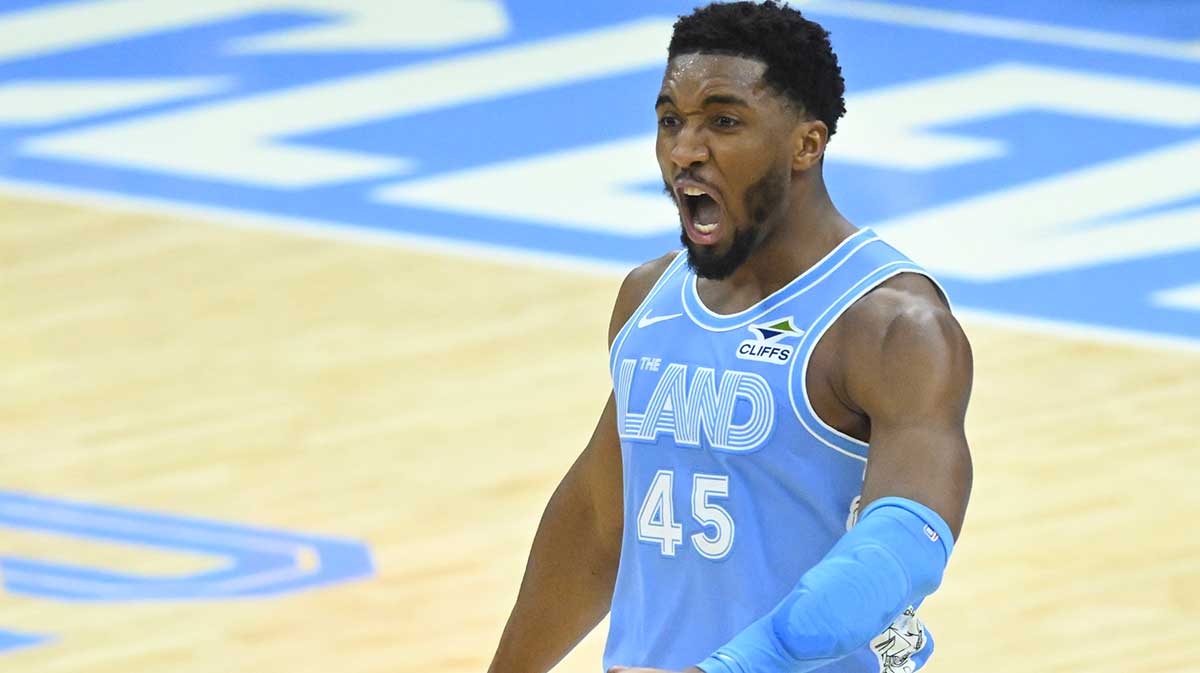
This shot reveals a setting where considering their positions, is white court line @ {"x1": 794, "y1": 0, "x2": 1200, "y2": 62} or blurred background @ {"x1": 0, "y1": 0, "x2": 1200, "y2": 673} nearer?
blurred background @ {"x1": 0, "y1": 0, "x2": 1200, "y2": 673}

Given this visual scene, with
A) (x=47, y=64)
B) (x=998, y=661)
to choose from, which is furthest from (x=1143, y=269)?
(x=47, y=64)

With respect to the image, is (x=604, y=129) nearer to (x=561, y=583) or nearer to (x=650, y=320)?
(x=561, y=583)

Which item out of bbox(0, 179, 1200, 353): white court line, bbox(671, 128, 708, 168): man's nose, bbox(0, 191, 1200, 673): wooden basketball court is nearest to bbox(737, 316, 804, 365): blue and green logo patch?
bbox(671, 128, 708, 168): man's nose

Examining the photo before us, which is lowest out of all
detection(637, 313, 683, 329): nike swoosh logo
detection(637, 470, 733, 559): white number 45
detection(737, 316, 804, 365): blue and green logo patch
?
detection(637, 470, 733, 559): white number 45

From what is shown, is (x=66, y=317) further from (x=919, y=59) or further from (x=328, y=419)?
(x=919, y=59)

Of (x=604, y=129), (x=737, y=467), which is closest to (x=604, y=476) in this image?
(x=737, y=467)

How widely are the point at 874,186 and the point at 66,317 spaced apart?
2.91 meters

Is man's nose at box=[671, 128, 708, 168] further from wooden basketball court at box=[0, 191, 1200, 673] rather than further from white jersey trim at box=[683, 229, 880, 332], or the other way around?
wooden basketball court at box=[0, 191, 1200, 673]

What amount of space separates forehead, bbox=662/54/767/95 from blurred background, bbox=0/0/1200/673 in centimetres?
275

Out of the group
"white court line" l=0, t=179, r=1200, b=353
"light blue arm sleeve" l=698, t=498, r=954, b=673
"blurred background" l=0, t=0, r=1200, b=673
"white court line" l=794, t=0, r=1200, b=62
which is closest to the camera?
"light blue arm sleeve" l=698, t=498, r=954, b=673

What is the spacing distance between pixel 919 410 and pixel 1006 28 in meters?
7.40

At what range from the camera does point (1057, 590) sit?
18.7ft

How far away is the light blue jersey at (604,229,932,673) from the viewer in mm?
2816

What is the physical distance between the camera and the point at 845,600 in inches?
101
